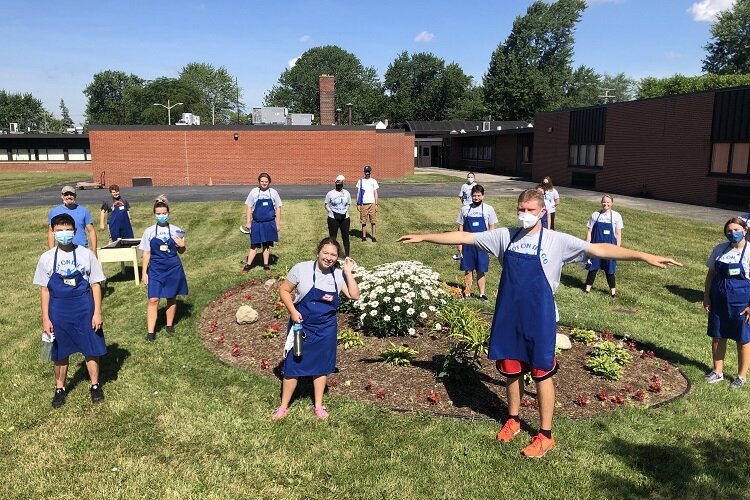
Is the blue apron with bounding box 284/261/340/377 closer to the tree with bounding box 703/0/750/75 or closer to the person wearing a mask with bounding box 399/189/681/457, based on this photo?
the person wearing a mask with bounding box 399/189/681/457

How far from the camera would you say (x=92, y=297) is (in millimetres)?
5469

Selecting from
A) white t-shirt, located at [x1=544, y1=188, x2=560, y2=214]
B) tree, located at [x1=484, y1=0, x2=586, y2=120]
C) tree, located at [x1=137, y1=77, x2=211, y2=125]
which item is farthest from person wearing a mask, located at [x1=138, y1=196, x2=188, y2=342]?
tree, located at [x1=137, y1=77, x2=211, y2=125]

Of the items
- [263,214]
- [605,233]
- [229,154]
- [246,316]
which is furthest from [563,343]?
[229,154]

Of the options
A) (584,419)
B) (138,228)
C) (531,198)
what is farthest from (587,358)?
(138,228)

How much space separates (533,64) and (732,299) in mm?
77314

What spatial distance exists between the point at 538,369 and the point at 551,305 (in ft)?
1.75

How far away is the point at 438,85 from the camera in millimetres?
95375

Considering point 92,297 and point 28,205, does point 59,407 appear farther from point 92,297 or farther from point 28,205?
point 28,205

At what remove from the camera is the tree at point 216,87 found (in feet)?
401

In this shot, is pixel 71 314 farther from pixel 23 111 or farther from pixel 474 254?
pixel 23 111

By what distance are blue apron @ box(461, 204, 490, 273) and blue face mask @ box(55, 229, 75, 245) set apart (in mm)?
5652

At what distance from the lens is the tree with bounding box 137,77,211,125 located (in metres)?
96.8

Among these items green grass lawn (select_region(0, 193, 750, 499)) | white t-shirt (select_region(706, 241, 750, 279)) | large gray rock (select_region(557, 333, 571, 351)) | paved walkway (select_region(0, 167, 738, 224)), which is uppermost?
white t-shirt (select_region(706, 241, 750, 279))

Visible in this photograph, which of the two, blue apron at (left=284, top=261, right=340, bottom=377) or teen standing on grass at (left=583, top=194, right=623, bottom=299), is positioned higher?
teen standing on grass at (left=583, top=194, right=623, bottom=299)
